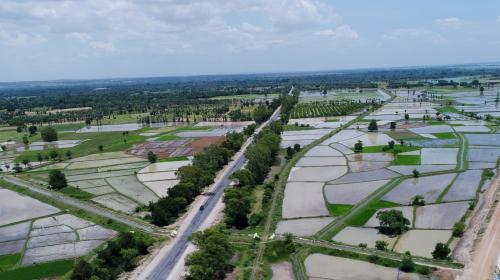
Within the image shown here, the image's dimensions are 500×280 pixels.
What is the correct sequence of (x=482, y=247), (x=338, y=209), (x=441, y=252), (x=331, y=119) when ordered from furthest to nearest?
(x=331, y=119), (x=338, y=209), (x=482, y=247), (x=441, y=252)

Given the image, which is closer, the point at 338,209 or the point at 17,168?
the point at 338,209

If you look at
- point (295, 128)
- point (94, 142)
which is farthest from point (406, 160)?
point (94, 142)

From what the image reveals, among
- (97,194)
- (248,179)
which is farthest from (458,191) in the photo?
(97,194)

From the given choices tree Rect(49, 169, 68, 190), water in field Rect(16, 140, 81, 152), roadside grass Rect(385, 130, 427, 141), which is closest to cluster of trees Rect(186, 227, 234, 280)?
tree Rect(49, 169, 68, 190)

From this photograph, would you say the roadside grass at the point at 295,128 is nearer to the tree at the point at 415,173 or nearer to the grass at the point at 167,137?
the grass at the point at 167,137

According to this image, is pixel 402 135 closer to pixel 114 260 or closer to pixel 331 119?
pixel 331 119

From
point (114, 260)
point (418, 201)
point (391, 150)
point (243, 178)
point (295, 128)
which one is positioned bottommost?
point (114, 260)

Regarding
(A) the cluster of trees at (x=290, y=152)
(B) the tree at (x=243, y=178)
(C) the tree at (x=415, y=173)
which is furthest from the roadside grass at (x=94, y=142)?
(C) the tree at (x=415, y=173)
